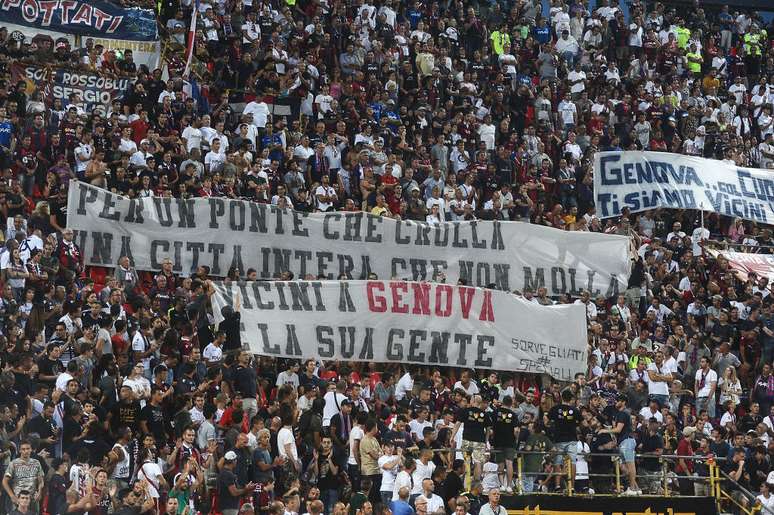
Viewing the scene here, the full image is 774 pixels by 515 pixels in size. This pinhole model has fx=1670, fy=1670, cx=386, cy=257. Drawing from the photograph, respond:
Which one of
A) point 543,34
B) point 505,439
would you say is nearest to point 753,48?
point 543,34

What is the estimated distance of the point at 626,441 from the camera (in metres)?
23.7

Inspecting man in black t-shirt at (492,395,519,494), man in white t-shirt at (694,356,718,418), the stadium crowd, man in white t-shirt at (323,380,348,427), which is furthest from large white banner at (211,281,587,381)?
man in black t-shirt at (492,395,519,494)

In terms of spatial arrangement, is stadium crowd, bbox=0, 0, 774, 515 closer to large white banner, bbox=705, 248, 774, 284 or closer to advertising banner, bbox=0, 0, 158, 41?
large white banner, bbox=705, 248, 774, 284

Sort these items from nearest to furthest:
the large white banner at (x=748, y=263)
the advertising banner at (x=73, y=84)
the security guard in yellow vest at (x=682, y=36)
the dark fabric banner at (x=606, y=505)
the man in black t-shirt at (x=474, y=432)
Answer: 1. the man in black t-shirt at (x=474, y=432)
2. the dark fabric banner at (x=606, y=505)
3. the advertising banner at (x=73, y=84)
4. the large white banner at (x=748, y=263)
5. the security guard in yellow vest at (x=682, y=36)

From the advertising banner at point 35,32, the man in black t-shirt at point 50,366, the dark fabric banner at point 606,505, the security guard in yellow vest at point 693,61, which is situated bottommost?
the dark fabric banner at point 606,505

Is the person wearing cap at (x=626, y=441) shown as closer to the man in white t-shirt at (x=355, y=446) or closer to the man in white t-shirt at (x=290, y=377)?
the man in white t-shirt at (x=355, y=446)

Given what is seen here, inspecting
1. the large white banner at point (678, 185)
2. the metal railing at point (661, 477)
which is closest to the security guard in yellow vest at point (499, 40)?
the large white banner at point (678, 185)

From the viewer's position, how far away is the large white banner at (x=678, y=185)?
32.2 m

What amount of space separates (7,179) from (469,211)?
8.23 meters

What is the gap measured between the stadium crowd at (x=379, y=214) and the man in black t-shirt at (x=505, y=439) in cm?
4

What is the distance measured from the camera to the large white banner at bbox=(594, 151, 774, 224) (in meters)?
32.2

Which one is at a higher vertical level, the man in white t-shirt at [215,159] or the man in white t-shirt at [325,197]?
the man in white t-shirt at [215,159]

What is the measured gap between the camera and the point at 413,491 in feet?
68.8

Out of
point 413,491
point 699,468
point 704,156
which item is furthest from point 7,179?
point 704,156
